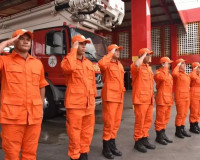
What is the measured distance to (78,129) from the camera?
9.45 feet

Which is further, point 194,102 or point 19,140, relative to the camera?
point 194,102

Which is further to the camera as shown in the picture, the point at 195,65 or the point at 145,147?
the point at 195,65

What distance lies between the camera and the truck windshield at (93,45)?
198 inches

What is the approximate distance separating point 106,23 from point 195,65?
7.83 feet

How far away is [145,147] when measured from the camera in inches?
149

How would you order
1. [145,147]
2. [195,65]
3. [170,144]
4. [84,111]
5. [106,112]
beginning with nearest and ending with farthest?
[84,111]
[106,112]
[145,147]
[170,144]
[195,65]

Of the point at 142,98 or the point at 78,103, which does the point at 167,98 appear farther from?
the point at 78,103

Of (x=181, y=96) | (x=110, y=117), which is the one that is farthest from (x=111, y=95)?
(x=181, y=96)

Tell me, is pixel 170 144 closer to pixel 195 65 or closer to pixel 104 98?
pixel 104 98

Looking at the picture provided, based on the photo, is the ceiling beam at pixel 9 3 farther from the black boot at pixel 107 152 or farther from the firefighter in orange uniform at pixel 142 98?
the black boot at pixel 107 152

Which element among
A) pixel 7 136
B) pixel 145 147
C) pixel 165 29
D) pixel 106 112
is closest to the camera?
pixel 7 136

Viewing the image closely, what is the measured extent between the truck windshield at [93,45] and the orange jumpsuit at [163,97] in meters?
1.65

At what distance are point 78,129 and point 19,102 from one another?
925mm

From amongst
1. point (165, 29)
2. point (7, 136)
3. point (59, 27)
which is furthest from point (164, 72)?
A: point (165, 29)
